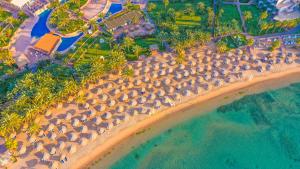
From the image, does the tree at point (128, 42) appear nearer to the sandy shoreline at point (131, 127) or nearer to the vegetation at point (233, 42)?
the sandy shoreline at point (131, 127)

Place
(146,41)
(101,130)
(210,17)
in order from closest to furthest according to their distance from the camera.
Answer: (101,130)
(146,41)
(210,17)

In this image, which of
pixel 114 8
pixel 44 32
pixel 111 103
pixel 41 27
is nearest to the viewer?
pixel 111 103

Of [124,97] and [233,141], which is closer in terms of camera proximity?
[233,141]

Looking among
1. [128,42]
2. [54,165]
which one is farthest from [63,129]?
[128,42]

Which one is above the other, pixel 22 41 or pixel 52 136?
pixel 22 41

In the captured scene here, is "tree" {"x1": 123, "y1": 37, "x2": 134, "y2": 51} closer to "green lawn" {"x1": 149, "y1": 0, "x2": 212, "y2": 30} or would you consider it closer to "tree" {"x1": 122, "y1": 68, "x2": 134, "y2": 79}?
"tree" {"x1": 122, "y1": 68, "x2": 134, "y2": 79}

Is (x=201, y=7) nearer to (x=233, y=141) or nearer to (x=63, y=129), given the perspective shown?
(x=233, y=141)
